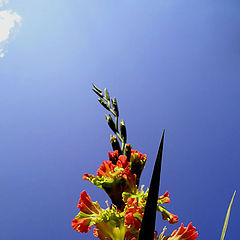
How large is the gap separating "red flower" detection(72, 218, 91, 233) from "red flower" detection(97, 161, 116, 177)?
377 millimetres

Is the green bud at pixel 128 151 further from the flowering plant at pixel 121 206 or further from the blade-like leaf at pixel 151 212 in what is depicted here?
the blade-like leaf at pixel 151 212

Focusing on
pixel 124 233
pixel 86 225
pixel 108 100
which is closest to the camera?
pixel 124 233

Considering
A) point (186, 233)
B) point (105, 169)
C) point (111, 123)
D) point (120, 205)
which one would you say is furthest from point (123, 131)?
point (186, 233)

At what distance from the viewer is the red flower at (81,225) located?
1917mm

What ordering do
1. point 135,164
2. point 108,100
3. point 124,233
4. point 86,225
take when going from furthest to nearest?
point 108,100 → point 135,164 → point 86,225 → point 124,233

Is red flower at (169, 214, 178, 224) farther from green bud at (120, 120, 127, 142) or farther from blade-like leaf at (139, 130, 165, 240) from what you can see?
blade-like leaf at (139, 130, 165, 240)

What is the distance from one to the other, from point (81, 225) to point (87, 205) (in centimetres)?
16

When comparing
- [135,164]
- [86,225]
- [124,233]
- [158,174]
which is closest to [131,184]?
[135,164]

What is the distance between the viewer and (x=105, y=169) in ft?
6.77

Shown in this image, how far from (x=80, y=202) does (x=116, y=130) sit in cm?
79

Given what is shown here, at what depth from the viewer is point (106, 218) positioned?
1.83 meters

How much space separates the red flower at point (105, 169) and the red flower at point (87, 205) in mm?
208

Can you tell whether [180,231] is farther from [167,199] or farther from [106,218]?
[106,218]

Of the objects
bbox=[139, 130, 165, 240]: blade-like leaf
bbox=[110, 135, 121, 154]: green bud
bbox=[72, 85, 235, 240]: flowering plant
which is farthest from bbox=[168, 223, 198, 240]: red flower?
bbox=[139, 130, 165, 240]: blade-like leaf
